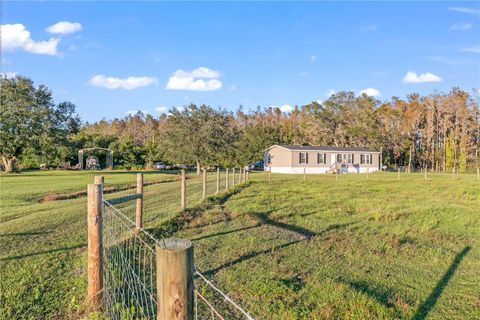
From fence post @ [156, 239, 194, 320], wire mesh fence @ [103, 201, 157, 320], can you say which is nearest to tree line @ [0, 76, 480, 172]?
wire mesh fence @ [103, 201, 157, 320]

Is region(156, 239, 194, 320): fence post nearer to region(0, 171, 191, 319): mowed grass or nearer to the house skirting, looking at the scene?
region(0, 171, 191, 319): mowed grass

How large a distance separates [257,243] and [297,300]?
254 cm

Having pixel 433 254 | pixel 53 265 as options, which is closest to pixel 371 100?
pixel 433 254

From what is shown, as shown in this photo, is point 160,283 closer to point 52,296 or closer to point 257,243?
point 52,296

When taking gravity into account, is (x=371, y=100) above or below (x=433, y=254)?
above

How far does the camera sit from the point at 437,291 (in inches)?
195

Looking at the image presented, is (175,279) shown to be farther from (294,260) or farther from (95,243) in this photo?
(294,260)

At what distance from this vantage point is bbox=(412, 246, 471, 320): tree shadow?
4203 millimetres

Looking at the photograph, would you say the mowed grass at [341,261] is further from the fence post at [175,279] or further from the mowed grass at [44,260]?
the fence post at [175,279]

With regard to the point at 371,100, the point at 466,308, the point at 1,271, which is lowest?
the point at 466,308

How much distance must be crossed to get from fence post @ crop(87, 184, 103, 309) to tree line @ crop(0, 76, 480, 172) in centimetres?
2780

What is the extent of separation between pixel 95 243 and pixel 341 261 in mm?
3931

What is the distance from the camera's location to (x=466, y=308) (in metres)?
4.43

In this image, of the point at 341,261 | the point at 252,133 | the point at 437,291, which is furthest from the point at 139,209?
the point at 252,133
